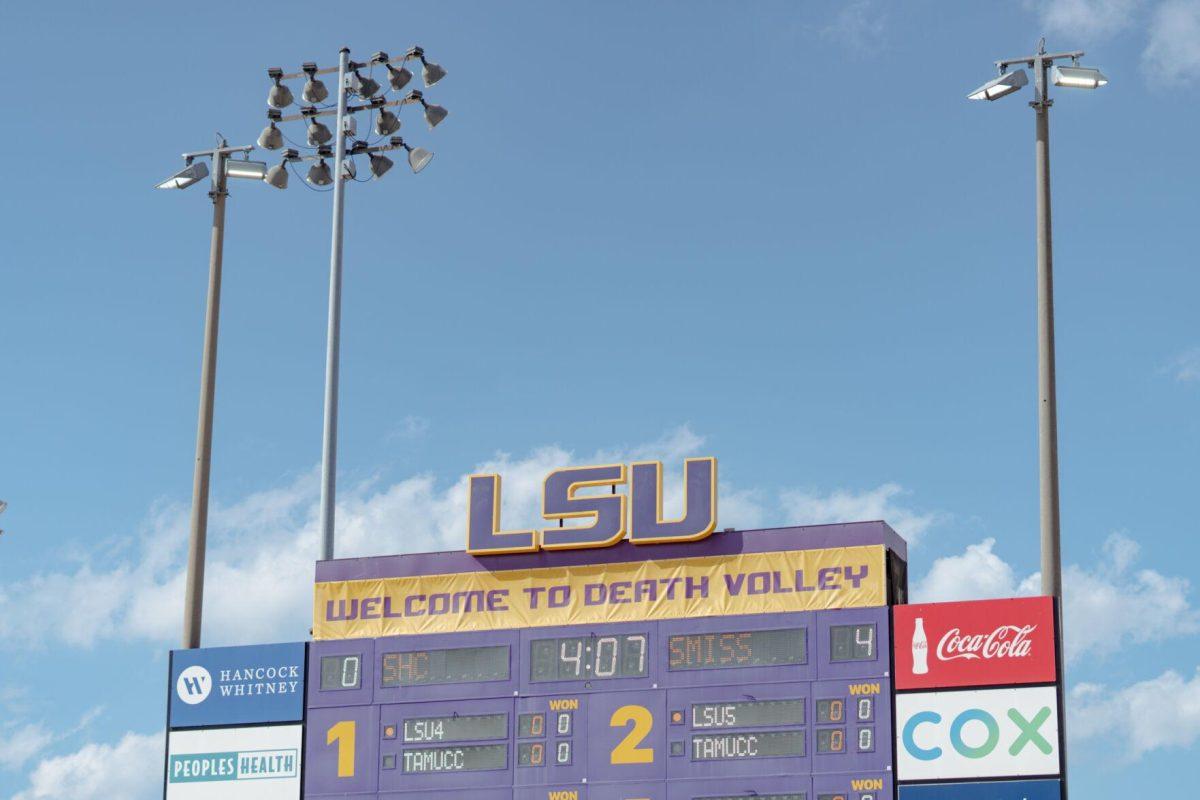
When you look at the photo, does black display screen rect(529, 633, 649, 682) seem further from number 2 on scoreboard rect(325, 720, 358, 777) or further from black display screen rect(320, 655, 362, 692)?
number 2 on scoreboard rect(325, 720, 358, 777)

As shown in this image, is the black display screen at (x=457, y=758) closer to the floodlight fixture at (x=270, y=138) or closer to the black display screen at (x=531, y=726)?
the black display screen at (x=531, y=726)

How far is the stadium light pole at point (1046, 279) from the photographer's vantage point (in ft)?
118

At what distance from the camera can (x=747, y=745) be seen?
35875mm

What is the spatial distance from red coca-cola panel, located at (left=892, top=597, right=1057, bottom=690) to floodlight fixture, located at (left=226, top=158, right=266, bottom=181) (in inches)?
670

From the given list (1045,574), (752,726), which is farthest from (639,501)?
(1045,574)

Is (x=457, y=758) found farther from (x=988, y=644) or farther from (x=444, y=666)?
(x=988, y=644)

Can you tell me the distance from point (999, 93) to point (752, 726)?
37.1 feet

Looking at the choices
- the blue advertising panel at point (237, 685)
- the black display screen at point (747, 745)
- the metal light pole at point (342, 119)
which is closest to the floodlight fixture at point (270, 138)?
the metal light pole at point (342, 119)

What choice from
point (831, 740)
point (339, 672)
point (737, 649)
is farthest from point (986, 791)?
point (339, 672)

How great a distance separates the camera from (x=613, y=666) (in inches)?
1460

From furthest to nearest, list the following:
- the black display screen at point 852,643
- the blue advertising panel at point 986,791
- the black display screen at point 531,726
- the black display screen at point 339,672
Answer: the black display screen at point 339,672, the black display screen at point 531,726, the black display screen at point 852,643, the blue advertising panel at point 986,791

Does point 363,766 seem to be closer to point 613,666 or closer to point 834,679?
point 613,666

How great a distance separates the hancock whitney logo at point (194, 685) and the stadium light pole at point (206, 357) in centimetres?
167

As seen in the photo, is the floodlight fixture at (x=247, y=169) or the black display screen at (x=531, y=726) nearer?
the black display screen at (x=531, y=726)
